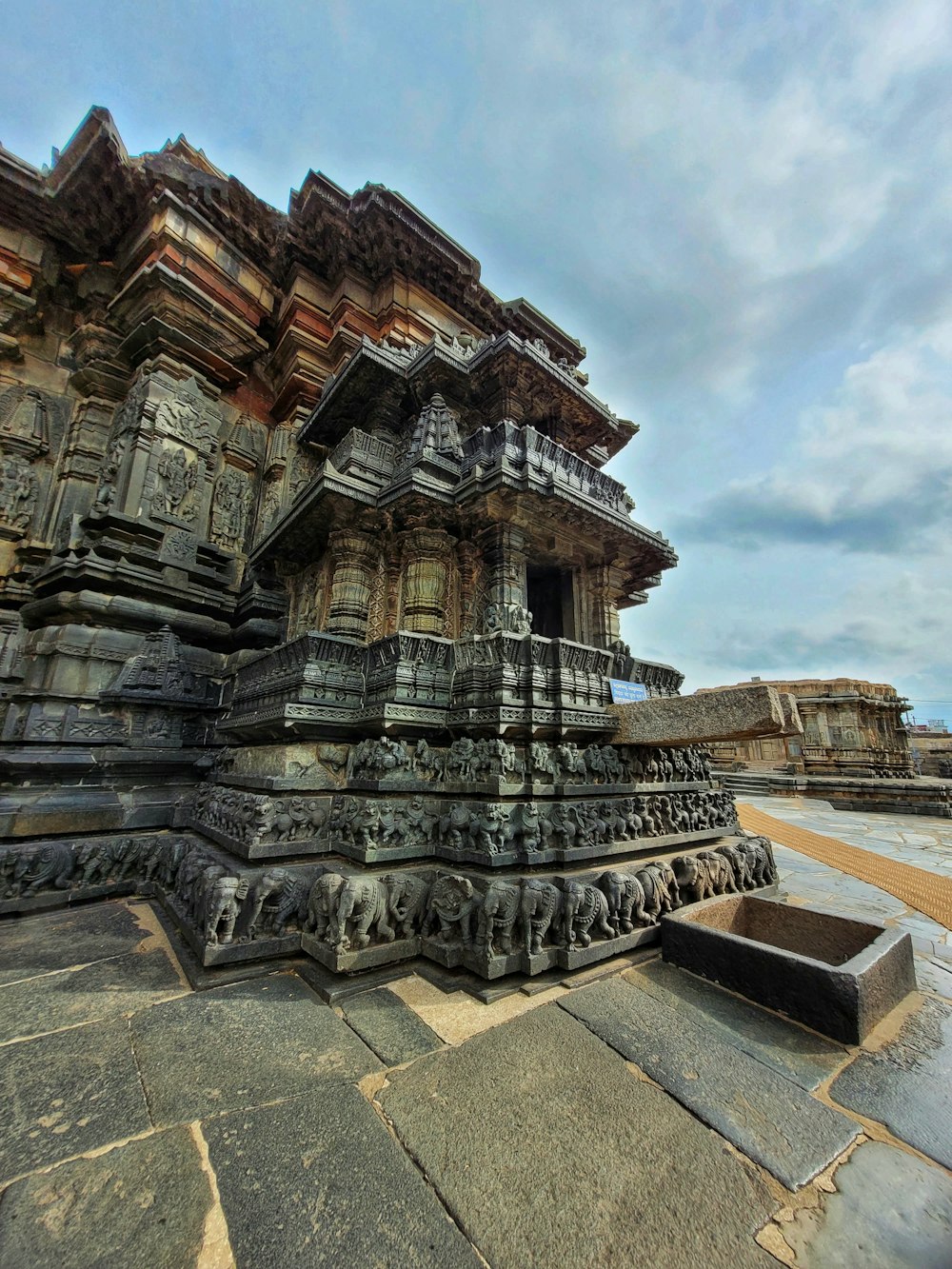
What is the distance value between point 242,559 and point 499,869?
6.84 metres

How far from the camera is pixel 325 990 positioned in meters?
2.98

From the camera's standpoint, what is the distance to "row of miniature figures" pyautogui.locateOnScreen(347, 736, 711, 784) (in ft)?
13.9

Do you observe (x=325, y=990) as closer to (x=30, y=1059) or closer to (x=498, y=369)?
(x=30, y=1059)

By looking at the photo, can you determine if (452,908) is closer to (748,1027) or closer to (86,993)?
(748,1027)

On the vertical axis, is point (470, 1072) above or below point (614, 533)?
below

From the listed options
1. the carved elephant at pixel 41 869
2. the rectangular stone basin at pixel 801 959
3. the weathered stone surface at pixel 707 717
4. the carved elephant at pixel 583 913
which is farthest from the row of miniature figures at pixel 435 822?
the carved elephant at pixel 41 869

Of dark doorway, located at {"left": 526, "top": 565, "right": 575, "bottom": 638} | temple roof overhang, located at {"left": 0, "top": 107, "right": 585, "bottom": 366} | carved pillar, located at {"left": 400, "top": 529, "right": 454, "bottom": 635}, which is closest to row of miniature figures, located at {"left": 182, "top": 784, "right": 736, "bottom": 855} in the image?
carved pillar, located at {"left": 400, "top": 529, "right": 454, "bottom": 635}

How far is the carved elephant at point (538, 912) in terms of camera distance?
3303 millimetres

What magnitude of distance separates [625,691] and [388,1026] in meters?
3.48

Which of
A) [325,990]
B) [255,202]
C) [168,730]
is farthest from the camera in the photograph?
[255,202]

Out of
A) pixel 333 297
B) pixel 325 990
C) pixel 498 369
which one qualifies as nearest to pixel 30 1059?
pixel 325 990

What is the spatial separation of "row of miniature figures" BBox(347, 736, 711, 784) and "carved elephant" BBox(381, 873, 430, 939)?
0.94 m

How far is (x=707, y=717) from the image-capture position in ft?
12.4

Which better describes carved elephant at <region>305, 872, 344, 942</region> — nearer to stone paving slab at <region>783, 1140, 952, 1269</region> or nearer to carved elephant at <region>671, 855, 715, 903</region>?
stone paving slab at <region>783, 1140, 952, 1269</region>
